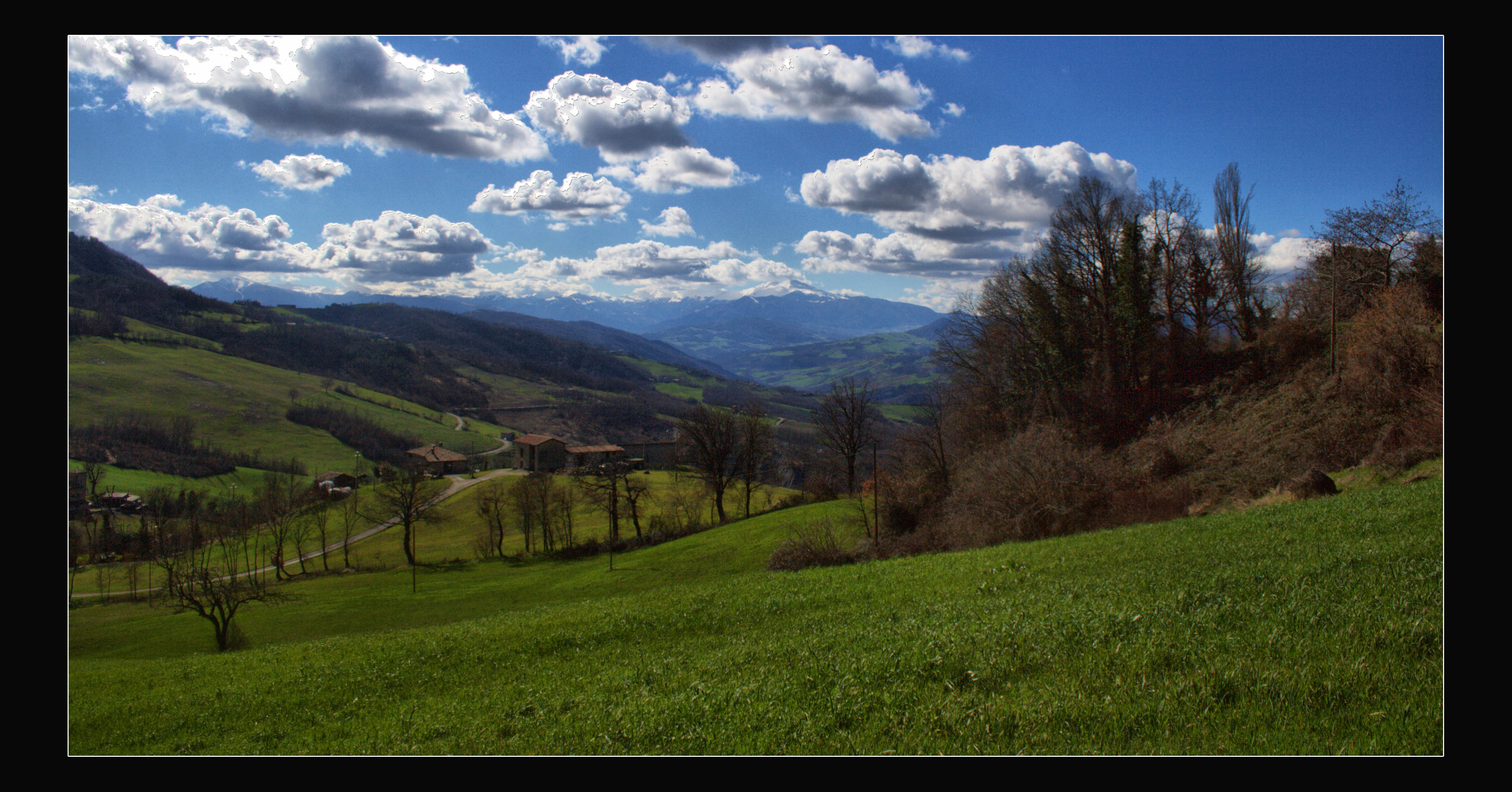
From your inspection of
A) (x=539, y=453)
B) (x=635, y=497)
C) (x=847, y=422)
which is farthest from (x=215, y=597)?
(x=539, y=453)

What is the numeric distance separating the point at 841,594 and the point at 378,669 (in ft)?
30.4

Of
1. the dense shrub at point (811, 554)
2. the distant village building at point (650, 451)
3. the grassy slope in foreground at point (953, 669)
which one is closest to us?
the grassy slope in foreground at point (953, 669)

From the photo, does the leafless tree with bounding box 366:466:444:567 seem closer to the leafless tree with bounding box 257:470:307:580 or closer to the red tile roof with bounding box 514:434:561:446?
the leafless tree with bounding box 257:470:307:580

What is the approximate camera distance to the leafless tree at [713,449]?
53656 mm

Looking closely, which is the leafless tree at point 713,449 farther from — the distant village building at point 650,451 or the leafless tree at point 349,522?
the distant village building at point 650,451

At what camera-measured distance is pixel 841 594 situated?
1283cm

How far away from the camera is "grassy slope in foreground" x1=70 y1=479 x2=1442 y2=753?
4562 mm

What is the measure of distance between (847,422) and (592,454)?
245 feet

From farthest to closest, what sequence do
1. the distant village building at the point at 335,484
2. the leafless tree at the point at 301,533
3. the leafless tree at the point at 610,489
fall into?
the distant village building at the point at 335,484 < the leafless tree at the point at 301,533 < the leafless tree at the point at 610,489

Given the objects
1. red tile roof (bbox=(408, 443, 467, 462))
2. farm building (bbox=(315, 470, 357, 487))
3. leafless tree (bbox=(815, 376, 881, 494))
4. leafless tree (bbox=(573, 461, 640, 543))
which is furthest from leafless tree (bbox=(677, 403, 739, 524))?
red tile roof (bbox=(408, 443, 467, 462))

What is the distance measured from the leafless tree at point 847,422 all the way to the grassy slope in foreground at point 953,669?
3512 centimetres

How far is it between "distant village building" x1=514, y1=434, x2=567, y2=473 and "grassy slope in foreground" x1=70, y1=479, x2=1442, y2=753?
102305 millimetres

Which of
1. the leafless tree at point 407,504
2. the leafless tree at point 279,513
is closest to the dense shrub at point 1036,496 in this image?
the leafless tree at point 407,504
